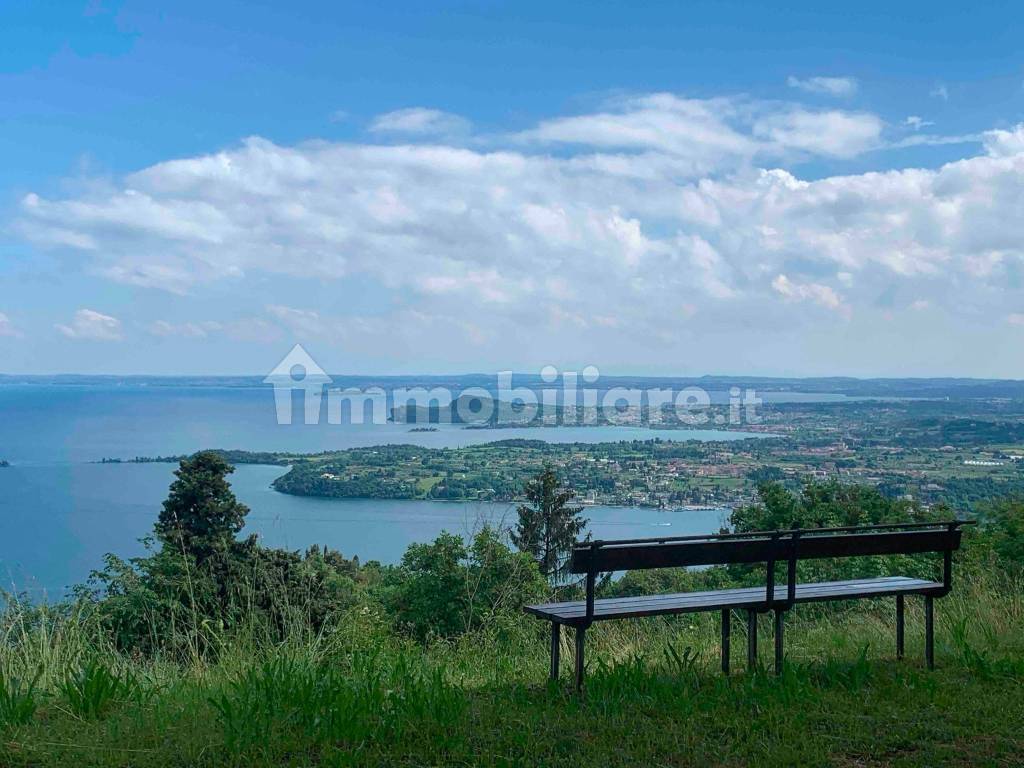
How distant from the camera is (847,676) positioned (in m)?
4.97

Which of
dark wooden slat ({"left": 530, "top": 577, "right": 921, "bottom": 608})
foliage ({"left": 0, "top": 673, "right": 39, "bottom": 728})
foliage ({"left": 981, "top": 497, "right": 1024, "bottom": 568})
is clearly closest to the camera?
foliage ({"left": 0, "top": 673, "right": 39, "bottom": 728})

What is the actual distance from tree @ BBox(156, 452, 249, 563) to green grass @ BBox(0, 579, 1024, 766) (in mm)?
14315

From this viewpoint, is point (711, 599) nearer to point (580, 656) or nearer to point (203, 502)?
point (580, 656)

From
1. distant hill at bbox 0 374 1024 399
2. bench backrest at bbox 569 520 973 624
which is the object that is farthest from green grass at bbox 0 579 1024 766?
distant hill at bbox 0 374 1024 399

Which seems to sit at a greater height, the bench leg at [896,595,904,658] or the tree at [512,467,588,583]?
the bench leg at [896,595,904,658]

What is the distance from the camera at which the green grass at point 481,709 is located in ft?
12.3

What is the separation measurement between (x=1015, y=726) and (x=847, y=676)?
0.88m

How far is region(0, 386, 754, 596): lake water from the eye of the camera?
1906 cm

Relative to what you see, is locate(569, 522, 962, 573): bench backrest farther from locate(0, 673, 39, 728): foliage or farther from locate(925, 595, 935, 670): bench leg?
locate(0, 673, 39, 728): foliage

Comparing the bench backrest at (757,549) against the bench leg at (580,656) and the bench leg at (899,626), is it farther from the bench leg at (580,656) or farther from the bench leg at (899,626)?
the bench leg at (899,626)

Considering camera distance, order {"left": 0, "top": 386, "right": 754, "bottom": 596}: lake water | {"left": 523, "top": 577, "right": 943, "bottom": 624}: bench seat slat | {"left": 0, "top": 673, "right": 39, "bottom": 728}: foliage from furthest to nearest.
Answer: {"left": 0, "top": 386, "right": 754, "bottom": 596}: lake water → {"left": 523, "top": 577, "right": 943, "bottom": 624}: bench seat slat → {"left": 0, "top": 673, "right": 39, "bottom": 728}: foliage

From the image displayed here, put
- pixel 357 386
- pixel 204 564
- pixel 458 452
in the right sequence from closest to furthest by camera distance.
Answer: pixel 204 564 < pixel 458 452 < pixel 357 386

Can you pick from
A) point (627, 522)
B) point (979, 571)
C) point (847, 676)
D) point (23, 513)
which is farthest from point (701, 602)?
point (23, 513)

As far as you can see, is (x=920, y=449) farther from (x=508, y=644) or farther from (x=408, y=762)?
(x=408, y=762)
